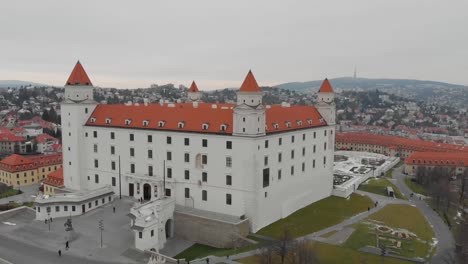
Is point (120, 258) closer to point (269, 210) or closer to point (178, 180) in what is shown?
point (178, 180)

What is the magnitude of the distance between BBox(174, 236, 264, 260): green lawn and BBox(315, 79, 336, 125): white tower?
2888 centimetres

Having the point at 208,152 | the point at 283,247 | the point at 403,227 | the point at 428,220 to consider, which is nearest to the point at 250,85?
the point at 208,152

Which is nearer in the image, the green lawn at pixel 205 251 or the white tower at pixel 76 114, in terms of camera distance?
the green lawn at pixel 205 251

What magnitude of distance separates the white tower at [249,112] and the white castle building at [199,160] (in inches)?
5.1

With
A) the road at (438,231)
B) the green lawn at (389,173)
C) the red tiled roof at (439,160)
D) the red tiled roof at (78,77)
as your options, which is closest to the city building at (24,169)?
the red tiled roof at (78,77)

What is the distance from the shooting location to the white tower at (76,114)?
2527 inches

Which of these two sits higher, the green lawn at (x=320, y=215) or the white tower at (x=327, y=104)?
the white tower at (x=327, y=104)

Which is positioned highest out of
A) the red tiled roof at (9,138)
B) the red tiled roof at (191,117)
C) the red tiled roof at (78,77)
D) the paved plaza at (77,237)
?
the red tiled roof at (78,77)

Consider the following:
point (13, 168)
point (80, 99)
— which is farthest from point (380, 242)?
point (13, 168)

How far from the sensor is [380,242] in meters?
49.3

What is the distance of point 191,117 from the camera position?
188 feet

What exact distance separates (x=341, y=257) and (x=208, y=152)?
2157 centimetres

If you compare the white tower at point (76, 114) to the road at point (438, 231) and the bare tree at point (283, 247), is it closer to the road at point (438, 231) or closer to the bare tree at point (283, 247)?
the bare tree at point (283, 247)

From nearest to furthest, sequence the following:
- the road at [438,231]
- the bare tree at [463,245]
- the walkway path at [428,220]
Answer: the bare tree at [463,245], the walkway path at [428,220], the road at [438,231]
